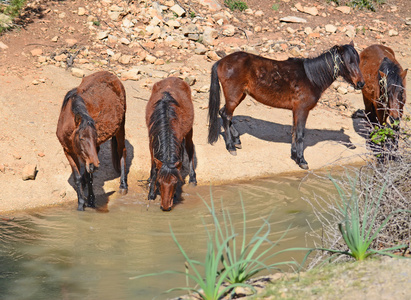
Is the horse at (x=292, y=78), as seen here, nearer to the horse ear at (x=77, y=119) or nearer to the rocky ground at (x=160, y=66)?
the rocky ground at (x=160, y=66)

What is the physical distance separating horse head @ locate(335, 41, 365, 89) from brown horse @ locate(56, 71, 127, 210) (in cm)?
403

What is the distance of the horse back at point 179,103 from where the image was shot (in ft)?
25.4

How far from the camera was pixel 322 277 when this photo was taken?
4078mm

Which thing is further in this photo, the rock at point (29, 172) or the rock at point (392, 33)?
the rock at point (392, 33)

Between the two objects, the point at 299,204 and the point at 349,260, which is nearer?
the point at 349,260

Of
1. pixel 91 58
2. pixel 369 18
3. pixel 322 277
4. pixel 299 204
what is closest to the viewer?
pixel 322 277

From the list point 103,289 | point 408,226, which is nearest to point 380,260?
point 408,226

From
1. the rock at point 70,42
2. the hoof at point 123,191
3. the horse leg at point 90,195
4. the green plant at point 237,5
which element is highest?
the green plant at point 237,5

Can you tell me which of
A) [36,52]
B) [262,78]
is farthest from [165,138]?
[36,52]

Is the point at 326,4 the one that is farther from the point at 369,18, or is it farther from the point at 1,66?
the point at 1,66

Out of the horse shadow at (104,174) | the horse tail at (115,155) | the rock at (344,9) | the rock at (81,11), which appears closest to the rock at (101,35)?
the rock at (81,11)

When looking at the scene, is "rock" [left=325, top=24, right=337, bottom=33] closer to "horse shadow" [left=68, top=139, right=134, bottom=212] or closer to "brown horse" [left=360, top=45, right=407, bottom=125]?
"brown horse" [left=360, top=45, right=407, bottom=125]

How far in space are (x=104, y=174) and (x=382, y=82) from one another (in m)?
5.37

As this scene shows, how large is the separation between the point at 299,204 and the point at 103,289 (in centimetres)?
364
